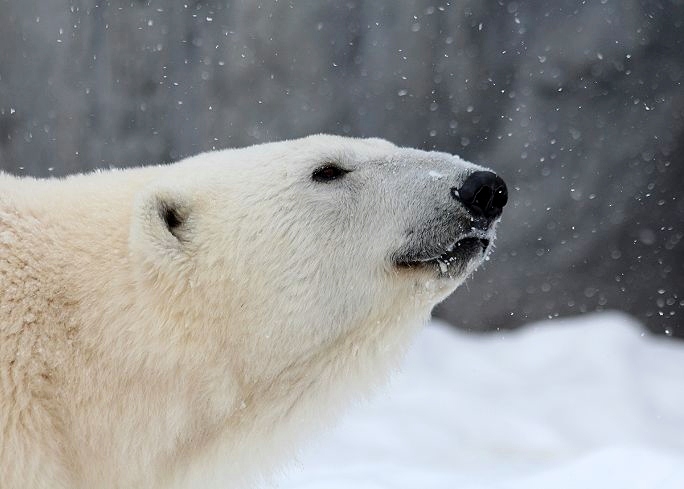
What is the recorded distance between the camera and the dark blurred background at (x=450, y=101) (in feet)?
18.7

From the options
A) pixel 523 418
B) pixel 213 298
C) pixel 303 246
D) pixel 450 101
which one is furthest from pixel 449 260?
pixel 450 101

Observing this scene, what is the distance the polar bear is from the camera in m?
2.08

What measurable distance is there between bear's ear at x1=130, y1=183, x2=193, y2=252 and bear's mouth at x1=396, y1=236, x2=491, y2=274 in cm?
55

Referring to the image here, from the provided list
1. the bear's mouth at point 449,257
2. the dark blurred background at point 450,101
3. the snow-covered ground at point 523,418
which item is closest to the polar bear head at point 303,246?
the bear's mouth at point 449,257

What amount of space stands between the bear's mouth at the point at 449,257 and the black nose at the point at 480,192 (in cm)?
8

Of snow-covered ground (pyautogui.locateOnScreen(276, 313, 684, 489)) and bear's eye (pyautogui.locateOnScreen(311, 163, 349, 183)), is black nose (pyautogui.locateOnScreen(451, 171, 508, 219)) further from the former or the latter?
snow-covered ground (pyautogui.locateOnScreen(276, 313, 684, 489))

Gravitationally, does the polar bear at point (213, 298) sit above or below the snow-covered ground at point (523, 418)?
below

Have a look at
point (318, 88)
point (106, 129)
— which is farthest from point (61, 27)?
point (318, 88)

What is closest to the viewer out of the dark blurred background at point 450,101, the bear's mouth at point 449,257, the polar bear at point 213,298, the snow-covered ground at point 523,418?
the polar bear at point 213,298

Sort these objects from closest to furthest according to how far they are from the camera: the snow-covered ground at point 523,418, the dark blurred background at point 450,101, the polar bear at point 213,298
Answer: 1. the polar bear at point 213,298
2. the snow-covered ground at point 523,418
3. the dark blurred background at point 450,101

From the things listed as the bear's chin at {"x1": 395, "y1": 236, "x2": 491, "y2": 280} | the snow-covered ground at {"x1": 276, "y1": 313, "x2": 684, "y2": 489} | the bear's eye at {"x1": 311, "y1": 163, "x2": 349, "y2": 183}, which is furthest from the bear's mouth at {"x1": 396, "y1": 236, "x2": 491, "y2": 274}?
the snow-covered ground at {"x1": 276, "y1": 313, "x2": 684, "y2": 489}

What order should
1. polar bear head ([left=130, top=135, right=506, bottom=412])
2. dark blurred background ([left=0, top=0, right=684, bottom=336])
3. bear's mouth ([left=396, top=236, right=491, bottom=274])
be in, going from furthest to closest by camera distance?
dark blurred background ([left=0, top=0, right=684, bottom=336])
bear's mouth ([left=396, top=236, right=491, bottom=274])
polar bear head ([left=130, top=135, right=506, bottom=412])

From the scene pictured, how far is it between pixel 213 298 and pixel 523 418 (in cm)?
321

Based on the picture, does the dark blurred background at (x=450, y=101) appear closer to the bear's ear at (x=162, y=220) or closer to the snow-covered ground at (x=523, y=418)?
the snow-covered ground at (x=523, y=418)
